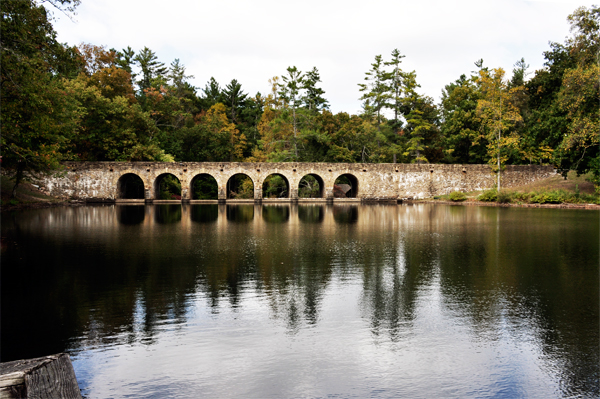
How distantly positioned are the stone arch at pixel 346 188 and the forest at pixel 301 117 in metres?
2.99

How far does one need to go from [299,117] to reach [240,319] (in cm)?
4136

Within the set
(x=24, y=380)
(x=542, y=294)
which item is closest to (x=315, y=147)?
(x=542, y=294)

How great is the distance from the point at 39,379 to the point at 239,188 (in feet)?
155

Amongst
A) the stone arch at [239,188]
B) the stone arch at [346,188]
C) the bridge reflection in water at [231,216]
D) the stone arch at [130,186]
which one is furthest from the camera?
the stone arch at [239,188]

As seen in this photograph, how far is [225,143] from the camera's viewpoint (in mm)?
51656

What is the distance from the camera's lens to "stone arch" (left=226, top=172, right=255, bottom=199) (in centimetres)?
4688

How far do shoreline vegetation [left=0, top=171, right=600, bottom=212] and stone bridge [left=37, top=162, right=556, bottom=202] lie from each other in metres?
1.45

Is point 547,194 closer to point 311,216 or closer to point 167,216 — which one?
point 311,216

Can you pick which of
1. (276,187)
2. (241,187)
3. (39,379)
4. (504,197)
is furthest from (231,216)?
(241,187)

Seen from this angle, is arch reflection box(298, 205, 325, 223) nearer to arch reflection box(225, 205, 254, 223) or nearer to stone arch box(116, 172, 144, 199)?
arch reflection box(225, 205, 254, 223)

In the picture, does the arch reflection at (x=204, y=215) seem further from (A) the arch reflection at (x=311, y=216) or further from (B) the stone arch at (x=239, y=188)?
(B) the stone arch at (x=239, y=188)

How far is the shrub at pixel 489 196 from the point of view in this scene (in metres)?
36.4

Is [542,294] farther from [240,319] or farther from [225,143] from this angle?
[225,143]

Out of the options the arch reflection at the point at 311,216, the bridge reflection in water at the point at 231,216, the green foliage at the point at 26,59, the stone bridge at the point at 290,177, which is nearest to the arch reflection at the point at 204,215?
the bridge reflection in water at the point at 231,216
